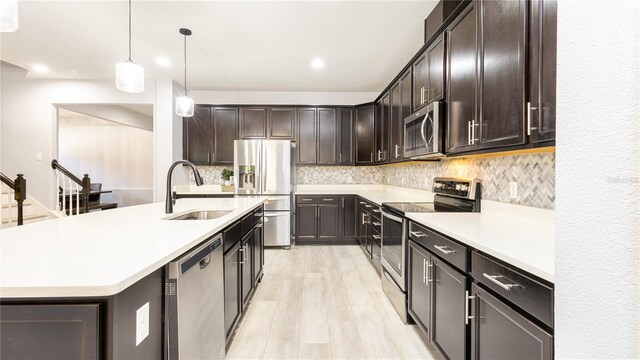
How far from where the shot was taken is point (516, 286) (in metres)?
1.03

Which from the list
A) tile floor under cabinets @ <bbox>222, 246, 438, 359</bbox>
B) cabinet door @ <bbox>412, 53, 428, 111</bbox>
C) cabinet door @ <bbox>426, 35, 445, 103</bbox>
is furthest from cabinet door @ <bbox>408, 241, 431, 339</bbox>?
cabinet door @ <bbox>412, 53, 428, 111</bbox>

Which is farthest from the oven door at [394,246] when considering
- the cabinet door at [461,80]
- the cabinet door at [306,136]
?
the cabinet door at [306,136]

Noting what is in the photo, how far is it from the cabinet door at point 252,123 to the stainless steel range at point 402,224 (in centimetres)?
286

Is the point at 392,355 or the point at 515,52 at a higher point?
the point at 515,52

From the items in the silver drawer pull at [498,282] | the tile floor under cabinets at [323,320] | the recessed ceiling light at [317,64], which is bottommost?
the tile floor under cabinets at [323,320]

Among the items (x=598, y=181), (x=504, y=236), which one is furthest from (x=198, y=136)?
(x=598, y=181)

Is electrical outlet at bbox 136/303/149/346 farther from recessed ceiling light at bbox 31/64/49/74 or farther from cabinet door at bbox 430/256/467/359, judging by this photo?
recessed ceiling light at bbox 31/64/49/74

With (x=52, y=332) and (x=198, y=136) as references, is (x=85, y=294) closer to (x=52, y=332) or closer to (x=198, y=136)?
(x=52, y=332)

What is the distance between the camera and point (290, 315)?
2.33 metres

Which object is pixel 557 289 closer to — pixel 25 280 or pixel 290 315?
pixel 25 280

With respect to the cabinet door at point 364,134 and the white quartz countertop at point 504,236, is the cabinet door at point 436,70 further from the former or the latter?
the cabinet door at point 364,134

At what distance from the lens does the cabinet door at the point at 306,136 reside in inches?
189

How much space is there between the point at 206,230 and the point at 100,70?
4237 millimetres

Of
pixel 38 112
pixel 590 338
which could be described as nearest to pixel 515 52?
pixel 590 338
